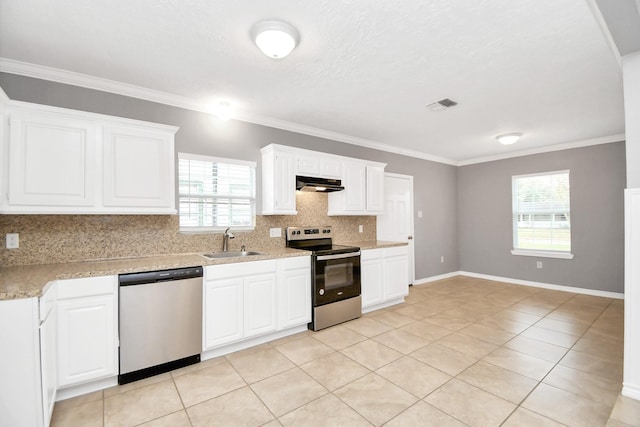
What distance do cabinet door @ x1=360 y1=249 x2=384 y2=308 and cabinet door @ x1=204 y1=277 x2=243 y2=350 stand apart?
1746mm

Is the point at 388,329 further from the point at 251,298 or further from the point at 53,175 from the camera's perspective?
the point at 53,175

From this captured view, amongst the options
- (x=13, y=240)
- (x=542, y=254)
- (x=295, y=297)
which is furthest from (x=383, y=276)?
(x=13, y=240)

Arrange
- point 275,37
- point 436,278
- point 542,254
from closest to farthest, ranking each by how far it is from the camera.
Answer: point 275,37 → point 542,254 → point 436,278

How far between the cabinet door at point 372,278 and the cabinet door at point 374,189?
74 centimetres

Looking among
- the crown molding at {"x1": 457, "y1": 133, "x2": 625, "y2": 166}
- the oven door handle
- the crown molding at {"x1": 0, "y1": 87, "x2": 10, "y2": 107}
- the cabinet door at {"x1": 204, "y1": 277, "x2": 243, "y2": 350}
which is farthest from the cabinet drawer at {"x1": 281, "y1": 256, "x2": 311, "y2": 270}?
the crown molding at {"x1": 457, "y1": 133, "x2": 625, "y2": 166}

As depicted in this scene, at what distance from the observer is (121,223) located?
2.81m

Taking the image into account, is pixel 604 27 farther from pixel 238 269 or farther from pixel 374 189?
pixel 238 269

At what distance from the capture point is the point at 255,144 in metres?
3.71

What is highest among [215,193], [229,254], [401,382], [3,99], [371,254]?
[3,99]

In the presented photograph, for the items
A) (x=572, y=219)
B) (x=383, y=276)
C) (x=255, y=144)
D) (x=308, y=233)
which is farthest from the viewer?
(x=572, y=219)

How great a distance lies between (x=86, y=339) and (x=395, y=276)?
141 inches

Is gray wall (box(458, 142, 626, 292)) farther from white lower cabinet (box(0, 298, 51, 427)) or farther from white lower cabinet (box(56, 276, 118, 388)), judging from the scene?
white lower cabinet (box(0, 298, 51, 427))

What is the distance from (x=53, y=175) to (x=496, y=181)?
679 centimetres

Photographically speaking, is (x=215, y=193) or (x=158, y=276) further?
(x=215, y=193)
